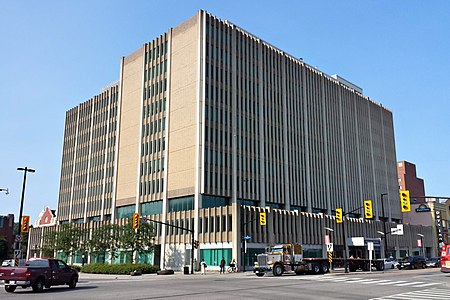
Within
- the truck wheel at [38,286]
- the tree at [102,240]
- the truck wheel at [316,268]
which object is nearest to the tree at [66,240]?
the tree at [102,240]

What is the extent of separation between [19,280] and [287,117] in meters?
63.8

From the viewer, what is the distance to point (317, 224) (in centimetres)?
7306

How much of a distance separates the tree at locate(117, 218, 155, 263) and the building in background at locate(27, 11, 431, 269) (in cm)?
345

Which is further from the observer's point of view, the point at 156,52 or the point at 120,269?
the point at 156,52

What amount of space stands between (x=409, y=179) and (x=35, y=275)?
13205 cm

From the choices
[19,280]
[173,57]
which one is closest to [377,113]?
[173,57]

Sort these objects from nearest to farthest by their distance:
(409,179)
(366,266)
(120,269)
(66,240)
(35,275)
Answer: (35,275) < (366,266) < (120,269) < (66,240) < (409,179)

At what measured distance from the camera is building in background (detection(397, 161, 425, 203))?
135 meters

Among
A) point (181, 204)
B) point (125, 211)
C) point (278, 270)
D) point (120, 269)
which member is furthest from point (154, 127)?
point (278, 270)

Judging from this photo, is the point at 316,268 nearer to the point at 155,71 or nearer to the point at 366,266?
the point at 366,266

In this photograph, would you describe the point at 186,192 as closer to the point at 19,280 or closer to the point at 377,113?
the point at 19,280

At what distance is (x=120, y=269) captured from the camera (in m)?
54.9

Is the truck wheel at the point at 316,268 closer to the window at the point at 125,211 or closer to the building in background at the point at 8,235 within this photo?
the window at the point at 125,211

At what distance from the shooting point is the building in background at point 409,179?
5315 inches
